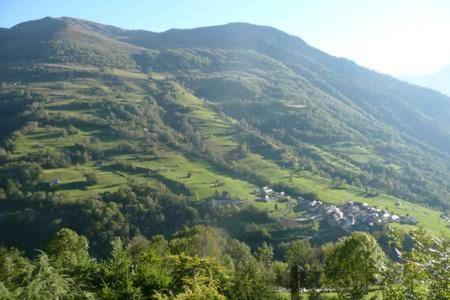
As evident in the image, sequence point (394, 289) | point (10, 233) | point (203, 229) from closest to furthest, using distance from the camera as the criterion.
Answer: point (394, 289) < point (203, 229) < point (10, 233)

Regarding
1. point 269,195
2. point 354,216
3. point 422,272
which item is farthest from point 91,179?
point 422,272

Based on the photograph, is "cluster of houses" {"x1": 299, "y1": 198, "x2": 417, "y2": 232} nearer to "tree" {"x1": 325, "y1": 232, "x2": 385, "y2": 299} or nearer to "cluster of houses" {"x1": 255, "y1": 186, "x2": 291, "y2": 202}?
"cluster of houses" {"x1": 255, "y1": 186, "x2": 291, "y2": 202}

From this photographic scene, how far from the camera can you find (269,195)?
153250 mm

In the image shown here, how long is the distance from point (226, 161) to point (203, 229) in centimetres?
10389

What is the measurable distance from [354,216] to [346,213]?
3931 mm

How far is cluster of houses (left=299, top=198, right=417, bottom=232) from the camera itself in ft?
434

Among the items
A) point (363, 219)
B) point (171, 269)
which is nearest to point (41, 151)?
point (363, 219)

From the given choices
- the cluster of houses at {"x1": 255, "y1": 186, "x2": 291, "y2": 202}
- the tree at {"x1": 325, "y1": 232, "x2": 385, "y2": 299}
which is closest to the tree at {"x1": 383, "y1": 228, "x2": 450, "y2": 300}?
the tree at {"x1": 325, "y1": 232, "x2": 385, "y2": 299}

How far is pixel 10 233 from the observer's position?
385 feet

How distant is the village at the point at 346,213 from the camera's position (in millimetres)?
132750

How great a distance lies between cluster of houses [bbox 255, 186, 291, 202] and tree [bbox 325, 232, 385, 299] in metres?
92.2

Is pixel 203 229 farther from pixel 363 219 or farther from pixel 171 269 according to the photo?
pixel 363 219

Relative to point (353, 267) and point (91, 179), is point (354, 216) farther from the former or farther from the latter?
point (353, 267)

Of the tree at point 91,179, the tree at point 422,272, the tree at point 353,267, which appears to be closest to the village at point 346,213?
the tree at point 91,179
